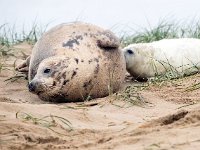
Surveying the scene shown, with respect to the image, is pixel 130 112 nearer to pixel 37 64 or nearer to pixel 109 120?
pixel 109 120

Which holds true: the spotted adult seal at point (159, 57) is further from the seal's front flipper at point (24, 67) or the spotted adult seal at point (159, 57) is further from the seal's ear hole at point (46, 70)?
the seal's ear hole at point (46, 70)

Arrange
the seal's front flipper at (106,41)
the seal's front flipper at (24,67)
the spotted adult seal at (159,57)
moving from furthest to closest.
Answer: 1. the spotted adult seal at (159,57)
2. the seal's front flipper at (24,67)
3. the seal's front flipper at (106,41)

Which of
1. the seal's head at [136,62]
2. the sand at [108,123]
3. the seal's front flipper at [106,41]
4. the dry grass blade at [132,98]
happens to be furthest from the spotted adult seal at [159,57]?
the dry grass blade at [132,98]

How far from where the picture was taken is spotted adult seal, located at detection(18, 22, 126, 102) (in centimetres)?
505

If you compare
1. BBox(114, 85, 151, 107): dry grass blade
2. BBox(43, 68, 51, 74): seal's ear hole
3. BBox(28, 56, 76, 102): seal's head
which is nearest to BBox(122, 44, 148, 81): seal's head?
BBox(114, 85, 151, 107): dry grass blade

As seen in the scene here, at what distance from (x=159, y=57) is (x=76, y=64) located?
175cm

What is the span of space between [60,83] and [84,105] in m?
0.40

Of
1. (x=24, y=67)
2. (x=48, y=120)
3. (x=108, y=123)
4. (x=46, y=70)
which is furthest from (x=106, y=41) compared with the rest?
(x=48, y=120)

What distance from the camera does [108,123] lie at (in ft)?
13.1

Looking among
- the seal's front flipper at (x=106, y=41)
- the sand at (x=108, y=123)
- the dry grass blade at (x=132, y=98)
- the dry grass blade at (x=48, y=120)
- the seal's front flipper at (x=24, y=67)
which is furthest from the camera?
the seal's front flipper at (x=24, y=67)

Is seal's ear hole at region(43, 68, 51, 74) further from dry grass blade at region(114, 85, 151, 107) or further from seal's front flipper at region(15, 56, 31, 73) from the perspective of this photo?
seal's front flipper at region(15, 56, 31, 73)

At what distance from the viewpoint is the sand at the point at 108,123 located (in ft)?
10.2

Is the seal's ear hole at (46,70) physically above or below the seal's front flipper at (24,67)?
above

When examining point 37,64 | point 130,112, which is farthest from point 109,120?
point 37,64
